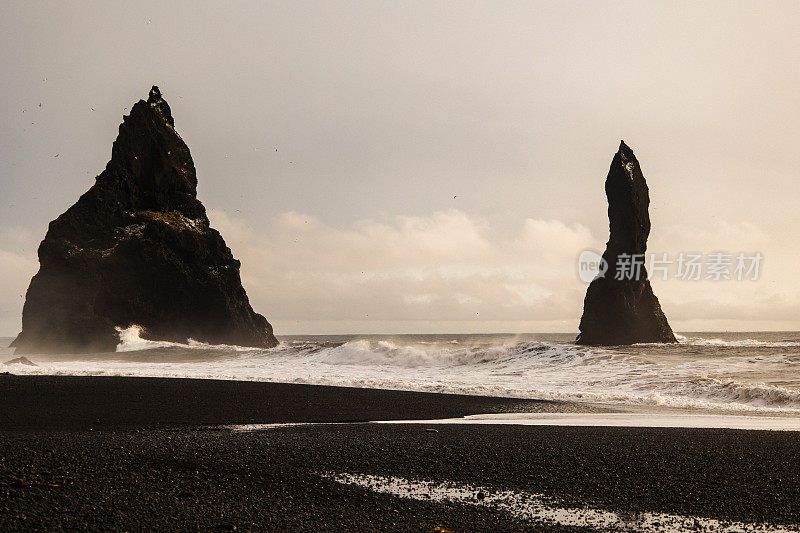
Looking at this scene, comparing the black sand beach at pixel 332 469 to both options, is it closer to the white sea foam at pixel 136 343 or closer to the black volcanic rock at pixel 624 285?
the white sea foam at pixel 136 343

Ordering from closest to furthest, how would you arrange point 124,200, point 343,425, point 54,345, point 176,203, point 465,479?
point 465,479 → point 343,425 → point 54,345 → point 124,200 → point 176,203

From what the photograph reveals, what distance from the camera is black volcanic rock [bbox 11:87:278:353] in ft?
192

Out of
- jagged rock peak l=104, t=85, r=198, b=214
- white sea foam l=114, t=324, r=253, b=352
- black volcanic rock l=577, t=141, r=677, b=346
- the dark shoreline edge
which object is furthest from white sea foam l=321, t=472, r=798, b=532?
jagged rock peak l=104, t=85, r=198, b=214

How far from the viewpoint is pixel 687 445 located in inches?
400

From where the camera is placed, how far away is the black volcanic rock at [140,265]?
5862 cm

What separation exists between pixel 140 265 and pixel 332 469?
6059 cm

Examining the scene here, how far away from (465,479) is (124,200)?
64.8 m

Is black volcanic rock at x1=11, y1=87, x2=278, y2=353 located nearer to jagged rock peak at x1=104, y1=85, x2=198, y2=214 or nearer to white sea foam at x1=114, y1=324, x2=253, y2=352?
jagged rock peak at x1=104, y1=85, x2=198, y2=214

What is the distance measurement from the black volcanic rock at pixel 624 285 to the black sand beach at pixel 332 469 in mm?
46832

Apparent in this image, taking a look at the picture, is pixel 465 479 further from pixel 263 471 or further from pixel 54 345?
pixel 54 345

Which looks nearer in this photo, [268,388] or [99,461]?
[99,461]

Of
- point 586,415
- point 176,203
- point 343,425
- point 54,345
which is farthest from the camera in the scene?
point 176,203

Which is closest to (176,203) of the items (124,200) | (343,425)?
(124,200)

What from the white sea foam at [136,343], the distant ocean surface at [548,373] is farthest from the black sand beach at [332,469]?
the white sea foam at [136,343]
